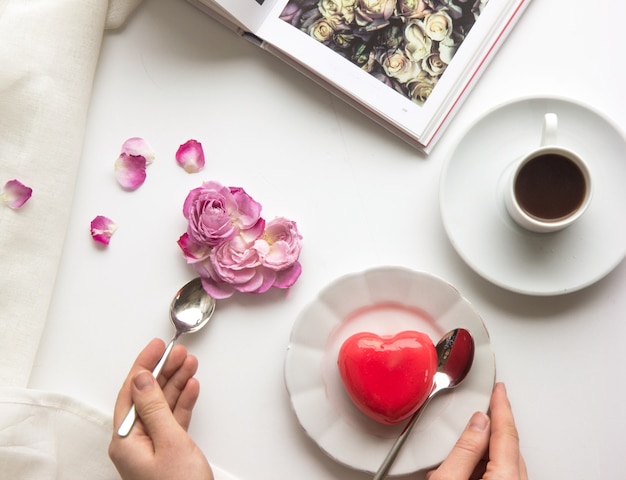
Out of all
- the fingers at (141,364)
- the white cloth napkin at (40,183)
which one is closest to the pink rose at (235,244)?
the fingers at (141,364)

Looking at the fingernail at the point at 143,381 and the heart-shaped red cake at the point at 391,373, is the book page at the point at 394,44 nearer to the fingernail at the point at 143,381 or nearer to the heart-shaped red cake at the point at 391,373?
the heart-shaped red cake at the point at 391,373

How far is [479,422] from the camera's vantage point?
86 cm

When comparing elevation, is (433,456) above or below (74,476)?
above

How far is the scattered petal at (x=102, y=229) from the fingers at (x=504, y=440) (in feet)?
1.84

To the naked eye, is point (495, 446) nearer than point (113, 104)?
Yes

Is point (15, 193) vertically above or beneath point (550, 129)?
beneath

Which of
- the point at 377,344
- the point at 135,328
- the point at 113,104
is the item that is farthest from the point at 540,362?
the point at 113,104

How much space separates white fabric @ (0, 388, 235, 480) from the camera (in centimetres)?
92

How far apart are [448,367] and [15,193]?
0.62m

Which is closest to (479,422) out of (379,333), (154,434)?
(379,333)

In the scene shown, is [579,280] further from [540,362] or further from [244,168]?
[244,168]

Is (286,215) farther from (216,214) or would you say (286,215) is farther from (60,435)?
(60,435)

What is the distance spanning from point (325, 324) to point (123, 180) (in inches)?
13.6

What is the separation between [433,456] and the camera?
0.88 m
